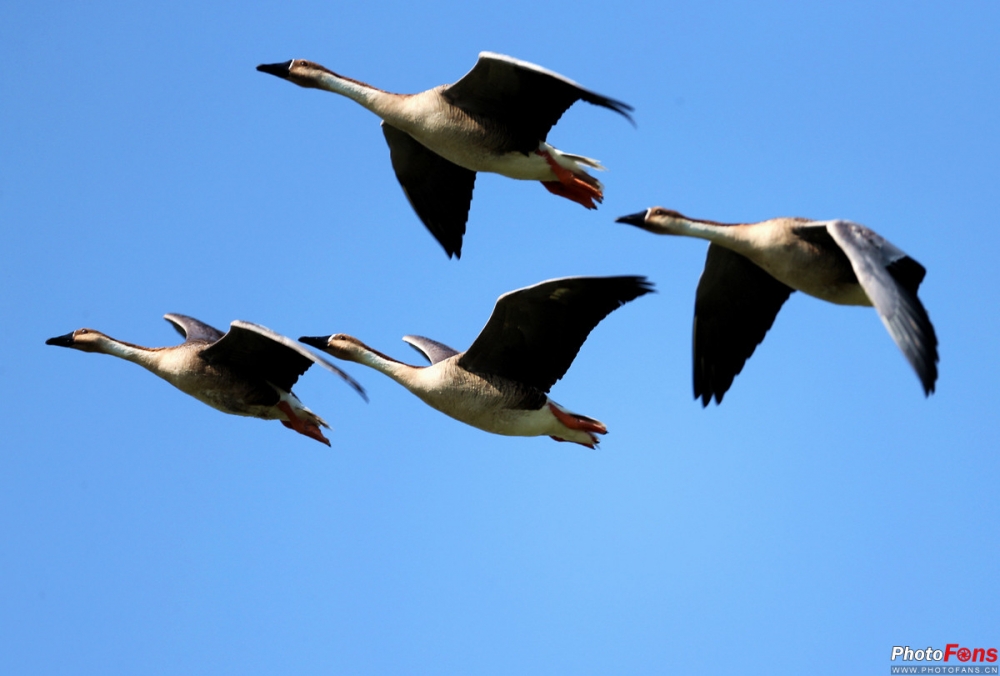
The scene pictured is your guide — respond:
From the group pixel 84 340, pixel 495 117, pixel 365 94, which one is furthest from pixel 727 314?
pixel 84 340

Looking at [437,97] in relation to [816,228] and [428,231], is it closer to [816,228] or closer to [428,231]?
[428,231]

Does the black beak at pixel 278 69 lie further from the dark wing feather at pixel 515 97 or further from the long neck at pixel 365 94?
the dark wing feather at pixel 515 97

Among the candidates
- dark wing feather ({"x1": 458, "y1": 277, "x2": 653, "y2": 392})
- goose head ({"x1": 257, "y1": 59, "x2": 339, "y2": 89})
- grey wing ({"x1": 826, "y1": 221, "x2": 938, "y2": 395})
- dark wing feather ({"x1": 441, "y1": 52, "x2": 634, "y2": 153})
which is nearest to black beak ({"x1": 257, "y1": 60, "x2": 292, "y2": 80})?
goose head ({"x1": 257, "y1": 59, "x2": 339, "y2": 89})

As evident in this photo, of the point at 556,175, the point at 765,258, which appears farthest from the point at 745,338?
the point at 556,175

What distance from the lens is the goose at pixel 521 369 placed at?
13812 mm

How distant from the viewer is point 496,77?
14.8 m

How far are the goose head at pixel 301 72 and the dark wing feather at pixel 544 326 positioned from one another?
13.8 feet

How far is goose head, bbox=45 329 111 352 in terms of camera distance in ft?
56.4

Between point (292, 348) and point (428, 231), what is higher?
point (428, 231)

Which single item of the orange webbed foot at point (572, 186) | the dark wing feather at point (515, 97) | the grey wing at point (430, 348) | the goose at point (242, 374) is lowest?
the goose at point (242, 374)

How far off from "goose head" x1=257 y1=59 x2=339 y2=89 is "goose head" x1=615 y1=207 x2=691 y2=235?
4.43 meters

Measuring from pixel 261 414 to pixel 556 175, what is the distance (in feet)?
13.7

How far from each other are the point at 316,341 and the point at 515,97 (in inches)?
137

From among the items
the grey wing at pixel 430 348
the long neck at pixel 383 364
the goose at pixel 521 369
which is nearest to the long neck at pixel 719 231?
the goose at pixel 521 369
